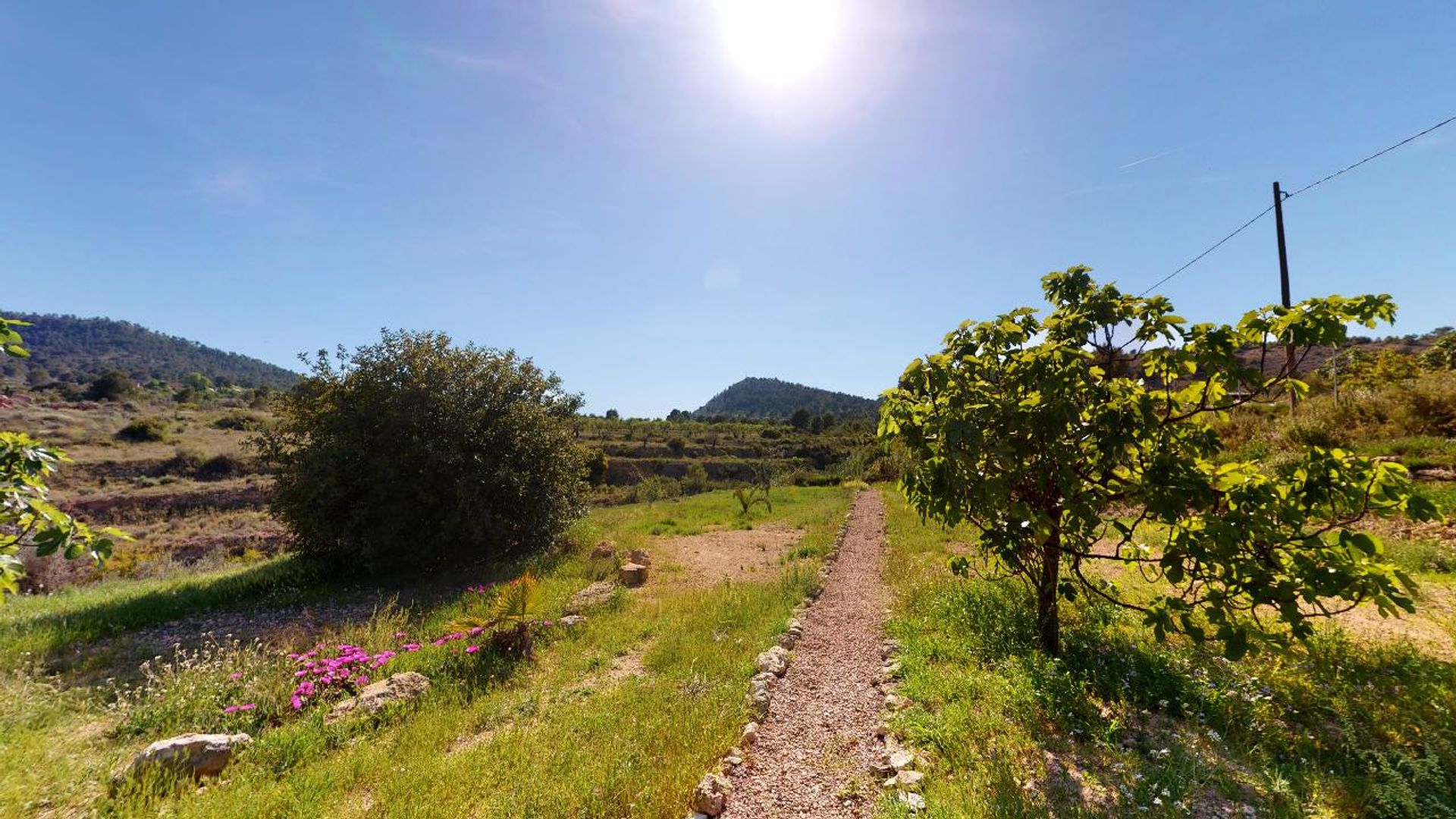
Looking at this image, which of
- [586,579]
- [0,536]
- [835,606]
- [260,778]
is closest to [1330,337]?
[835,606]

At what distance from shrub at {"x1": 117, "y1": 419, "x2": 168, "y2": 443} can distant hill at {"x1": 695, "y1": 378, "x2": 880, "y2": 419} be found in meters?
102

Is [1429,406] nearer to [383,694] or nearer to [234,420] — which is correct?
[383,694]

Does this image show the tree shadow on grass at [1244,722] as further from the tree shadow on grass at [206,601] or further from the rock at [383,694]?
the tree shadow on grass at [206,601]

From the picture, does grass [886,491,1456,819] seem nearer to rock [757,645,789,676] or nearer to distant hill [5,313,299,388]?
rock [757,645,789,676]

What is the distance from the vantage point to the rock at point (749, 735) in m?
4.64

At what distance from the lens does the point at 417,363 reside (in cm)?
1267

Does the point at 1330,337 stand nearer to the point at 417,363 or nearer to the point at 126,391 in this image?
the point at 417,363

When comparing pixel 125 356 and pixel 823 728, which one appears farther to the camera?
pixel 125 356

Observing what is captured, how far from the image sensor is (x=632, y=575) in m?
11.3

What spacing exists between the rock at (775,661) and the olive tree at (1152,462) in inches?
107

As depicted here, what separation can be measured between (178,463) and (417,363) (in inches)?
1490

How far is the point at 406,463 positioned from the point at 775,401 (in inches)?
6129

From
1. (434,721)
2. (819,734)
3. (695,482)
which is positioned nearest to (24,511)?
(434,721)

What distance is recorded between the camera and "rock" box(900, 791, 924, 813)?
3578 mm
